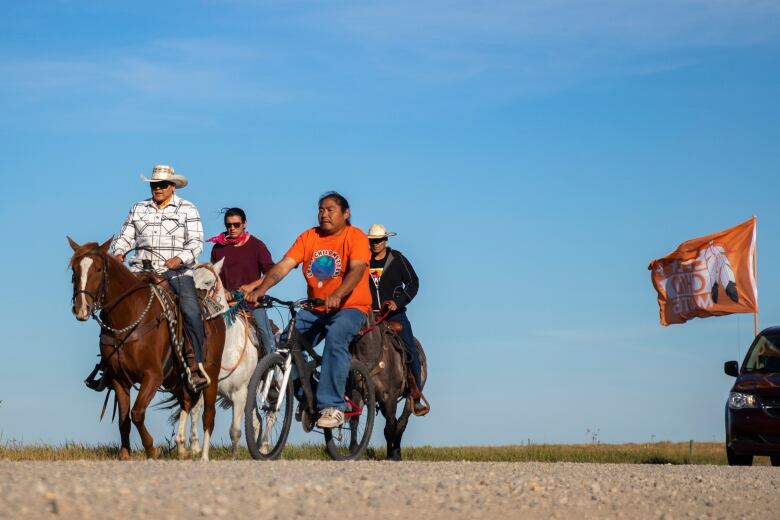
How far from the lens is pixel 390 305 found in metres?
18.0

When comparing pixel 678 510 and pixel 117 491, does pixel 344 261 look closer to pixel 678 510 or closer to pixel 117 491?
pixel 678 510

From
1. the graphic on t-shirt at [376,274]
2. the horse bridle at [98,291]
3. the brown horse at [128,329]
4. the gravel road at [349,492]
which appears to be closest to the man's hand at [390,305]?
the graphic on t-shirt at [376,274]

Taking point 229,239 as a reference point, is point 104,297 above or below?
below

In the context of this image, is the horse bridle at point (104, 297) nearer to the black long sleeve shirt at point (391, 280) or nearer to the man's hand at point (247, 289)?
the man's hand at point (247, 289)

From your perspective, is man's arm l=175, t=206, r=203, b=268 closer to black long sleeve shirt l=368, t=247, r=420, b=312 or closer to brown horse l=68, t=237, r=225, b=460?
brown horse l=68, t=237, r=225, b=460

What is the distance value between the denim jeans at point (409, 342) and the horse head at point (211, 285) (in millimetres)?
2648

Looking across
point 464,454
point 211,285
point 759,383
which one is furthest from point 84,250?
point 759,383

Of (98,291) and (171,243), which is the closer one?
(98,291)

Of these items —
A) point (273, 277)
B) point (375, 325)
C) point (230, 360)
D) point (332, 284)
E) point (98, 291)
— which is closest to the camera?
point (273, 277)

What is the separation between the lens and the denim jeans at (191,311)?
16.0 m

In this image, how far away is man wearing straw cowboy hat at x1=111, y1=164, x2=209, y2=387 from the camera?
52.6 feet

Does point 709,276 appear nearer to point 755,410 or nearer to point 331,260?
point 755,410

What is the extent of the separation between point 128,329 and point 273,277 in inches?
83.4

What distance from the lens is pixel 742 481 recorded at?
44.7ft
